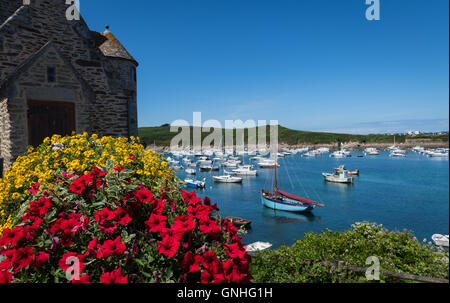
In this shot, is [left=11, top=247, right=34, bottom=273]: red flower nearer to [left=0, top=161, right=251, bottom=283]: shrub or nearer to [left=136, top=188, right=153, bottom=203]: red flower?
[left=0, top=161, right=251, bottom=283]: shrub

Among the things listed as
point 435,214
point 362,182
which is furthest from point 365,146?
point 435,214

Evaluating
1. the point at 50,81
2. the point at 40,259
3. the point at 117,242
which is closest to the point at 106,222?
the point at 117,242

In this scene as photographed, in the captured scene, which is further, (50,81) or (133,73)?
(133,73)

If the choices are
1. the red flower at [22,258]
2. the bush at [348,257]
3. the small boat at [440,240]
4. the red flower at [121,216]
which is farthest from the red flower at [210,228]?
the small boat at [440,240]

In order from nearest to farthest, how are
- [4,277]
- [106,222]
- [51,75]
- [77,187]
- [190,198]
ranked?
[4,277], [106,222], [77,187], [190,198], [51,75]

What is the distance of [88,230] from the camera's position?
107 inches

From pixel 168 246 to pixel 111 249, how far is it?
510 mm

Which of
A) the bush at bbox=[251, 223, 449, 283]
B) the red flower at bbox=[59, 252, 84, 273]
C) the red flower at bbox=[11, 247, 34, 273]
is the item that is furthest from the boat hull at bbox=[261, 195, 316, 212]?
the red flower at bbox=[11, 247, 34, 273]

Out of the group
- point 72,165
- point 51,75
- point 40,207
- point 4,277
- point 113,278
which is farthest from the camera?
point 51,75

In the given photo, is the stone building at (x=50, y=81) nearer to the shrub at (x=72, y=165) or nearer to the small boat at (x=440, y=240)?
the shrub at (x=72, y=165)

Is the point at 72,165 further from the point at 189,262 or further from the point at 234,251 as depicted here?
the point at 234,251

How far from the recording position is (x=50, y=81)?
9906 millimetres

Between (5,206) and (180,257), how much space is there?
440 centimetres

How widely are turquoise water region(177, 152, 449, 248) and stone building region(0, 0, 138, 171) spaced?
23.6m
